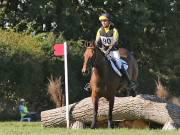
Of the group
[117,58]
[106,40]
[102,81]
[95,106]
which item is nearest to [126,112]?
[95,106]

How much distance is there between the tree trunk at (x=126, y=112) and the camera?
1641cm

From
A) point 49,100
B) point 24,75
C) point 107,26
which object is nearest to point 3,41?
point 24,75

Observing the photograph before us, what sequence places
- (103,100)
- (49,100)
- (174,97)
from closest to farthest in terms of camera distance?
(103,100), (49,100), (174,97)

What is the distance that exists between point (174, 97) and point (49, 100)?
13.3 meters

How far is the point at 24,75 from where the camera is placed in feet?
81.6

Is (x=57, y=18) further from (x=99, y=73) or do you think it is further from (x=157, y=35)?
(x=99, y=73)

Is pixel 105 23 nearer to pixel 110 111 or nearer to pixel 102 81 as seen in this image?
pixel 102 81

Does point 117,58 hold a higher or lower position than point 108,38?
lower

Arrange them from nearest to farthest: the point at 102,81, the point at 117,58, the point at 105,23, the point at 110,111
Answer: the point at 102,81, the point at 110,111, the point at 105,23, the point at 117,58

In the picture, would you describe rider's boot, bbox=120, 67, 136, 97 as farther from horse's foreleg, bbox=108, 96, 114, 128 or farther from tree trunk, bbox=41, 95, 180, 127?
horse's foreleg, bbox=108, 96, 114, 128

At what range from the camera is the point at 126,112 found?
16547 mm

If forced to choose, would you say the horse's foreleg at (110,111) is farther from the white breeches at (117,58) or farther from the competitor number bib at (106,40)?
the competitor number bib at (106,40)

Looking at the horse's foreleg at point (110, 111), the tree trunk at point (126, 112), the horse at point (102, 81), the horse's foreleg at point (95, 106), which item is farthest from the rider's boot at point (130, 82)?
the horse's foreleg at point (95, 106)

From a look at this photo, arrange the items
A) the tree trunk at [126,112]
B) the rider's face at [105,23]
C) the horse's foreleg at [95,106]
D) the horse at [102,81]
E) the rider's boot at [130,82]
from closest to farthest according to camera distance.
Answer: the horse at [102,81] → the horse's foreleg at [95,106] → the rider's face at [105,23] → the tree trunk at [126,112] → the rider's boot at [130,82]
